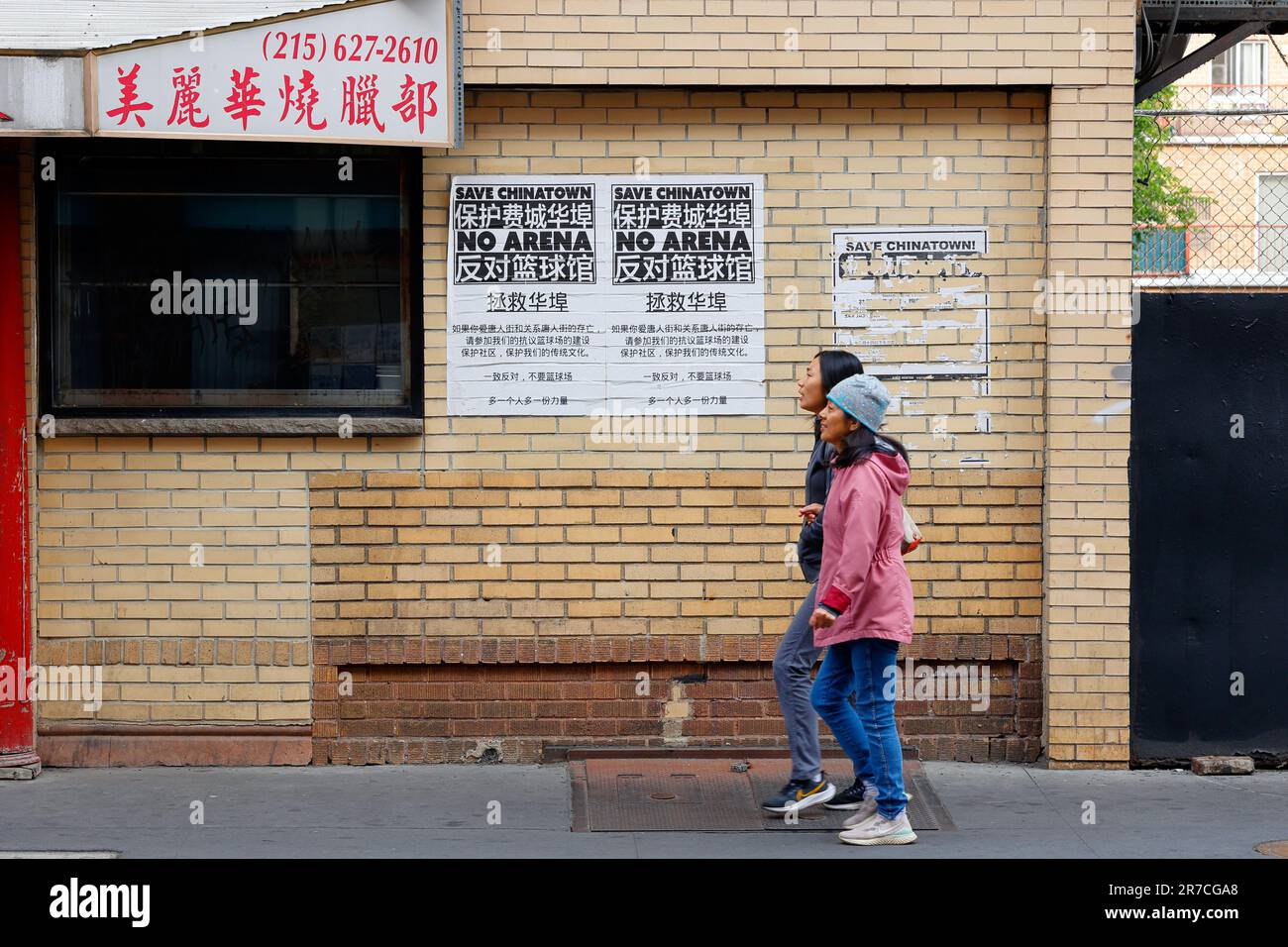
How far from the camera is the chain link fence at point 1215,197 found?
8.23 metres

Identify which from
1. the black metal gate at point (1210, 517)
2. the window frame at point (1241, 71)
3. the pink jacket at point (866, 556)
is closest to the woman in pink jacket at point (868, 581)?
the pink jacket at point (866, 556)

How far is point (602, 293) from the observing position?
720 centimetres

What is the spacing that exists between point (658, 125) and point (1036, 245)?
1.90 m

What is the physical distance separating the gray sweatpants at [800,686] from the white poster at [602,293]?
138 centimetres

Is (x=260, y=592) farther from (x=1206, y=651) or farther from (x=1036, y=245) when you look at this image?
(x=1206, y=651)

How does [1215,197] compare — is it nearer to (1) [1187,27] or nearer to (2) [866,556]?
(1) [1187,27]

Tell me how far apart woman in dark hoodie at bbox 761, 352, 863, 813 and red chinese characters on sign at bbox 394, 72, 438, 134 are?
6.65 feet

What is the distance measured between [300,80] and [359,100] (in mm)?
257

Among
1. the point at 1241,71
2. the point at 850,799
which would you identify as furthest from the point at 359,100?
the point at 1241,71

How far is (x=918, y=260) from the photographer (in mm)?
7238

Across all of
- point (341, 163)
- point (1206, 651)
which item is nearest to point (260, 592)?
point (341, 163)

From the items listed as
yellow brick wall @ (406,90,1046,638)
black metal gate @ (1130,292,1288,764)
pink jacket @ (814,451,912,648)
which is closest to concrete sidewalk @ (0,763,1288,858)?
black metal gate @ (1130,292,1288,764)

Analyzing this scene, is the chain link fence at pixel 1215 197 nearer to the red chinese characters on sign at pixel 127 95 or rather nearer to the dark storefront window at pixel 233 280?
the dark storefront window at pixel 233 280

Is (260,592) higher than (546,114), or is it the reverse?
(546,114)
